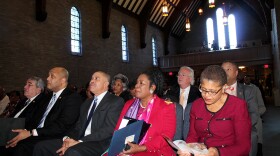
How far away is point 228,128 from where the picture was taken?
1.92 m

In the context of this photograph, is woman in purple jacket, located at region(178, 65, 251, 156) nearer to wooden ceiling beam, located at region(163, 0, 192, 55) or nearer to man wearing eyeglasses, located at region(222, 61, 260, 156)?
man wearing eyeglasses, located at region(222, 61, 260, 156)

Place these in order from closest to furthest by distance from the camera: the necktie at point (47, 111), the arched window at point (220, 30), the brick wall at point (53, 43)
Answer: the necktie at point (47, 111) → the brick wall at point (53, 43) → the arched window at point (220, 30)

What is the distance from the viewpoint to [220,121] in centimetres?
194

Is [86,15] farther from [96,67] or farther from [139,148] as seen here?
[139,148]

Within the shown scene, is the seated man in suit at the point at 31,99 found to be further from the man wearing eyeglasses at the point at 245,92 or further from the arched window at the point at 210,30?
the arched window at the point at 210,30

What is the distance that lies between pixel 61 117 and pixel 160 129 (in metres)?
1.28

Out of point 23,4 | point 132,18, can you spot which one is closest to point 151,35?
point 132,18

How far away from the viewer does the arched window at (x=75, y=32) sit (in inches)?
429

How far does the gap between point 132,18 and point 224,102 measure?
45.4 ft

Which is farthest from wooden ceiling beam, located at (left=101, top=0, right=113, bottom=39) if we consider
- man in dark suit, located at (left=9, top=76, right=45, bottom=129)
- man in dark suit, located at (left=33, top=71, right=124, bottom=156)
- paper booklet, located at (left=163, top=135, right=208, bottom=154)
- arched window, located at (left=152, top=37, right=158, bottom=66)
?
paper booklet, located at (left=163, top=135, right=208, bottom=154)

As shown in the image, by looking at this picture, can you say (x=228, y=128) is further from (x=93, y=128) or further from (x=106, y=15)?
(x=106, y=15)

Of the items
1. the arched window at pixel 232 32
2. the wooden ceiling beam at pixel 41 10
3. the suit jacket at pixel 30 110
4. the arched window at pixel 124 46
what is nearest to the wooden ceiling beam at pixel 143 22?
the arched window at pixel 124 46

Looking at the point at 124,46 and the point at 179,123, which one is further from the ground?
the point at 124,46

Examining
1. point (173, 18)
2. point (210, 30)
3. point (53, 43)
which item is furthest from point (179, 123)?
point (210, 30)
